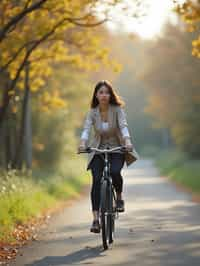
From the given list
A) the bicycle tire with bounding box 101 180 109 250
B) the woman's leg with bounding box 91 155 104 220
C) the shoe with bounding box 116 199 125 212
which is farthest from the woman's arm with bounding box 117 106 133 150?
the shoe with bounding box 116 199 125 212

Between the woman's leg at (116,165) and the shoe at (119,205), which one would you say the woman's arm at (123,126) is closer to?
the woman's leg at (116,165)

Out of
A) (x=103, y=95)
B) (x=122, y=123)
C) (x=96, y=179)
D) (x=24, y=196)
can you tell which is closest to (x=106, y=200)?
(x=96, y=179)

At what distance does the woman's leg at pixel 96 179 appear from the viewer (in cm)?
927

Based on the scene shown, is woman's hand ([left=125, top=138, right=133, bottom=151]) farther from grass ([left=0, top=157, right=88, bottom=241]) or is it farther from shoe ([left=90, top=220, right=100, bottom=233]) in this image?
grass ([left=0, top=157, right=88, bottom=241])

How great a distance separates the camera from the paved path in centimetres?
815

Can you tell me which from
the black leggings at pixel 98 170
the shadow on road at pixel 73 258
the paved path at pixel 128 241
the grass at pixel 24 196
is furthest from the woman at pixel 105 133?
the grass at pixel 24 196

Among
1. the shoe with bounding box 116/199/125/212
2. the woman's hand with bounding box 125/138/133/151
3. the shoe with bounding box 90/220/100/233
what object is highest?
the woman's hand with bounding box 125/138/133/151

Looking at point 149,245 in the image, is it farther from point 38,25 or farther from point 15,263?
point 38,25

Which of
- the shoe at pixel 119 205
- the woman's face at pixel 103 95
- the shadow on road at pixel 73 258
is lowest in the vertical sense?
the shadow on road at pixel 73 258

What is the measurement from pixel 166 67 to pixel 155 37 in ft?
9.81

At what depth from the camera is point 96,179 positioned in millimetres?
9258

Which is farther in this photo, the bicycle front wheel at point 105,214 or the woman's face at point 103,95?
the woman's face at point 103,95

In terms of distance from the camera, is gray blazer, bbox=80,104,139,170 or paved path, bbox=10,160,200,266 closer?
paved path, bbox=10,160,200,266

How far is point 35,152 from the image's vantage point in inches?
1086
